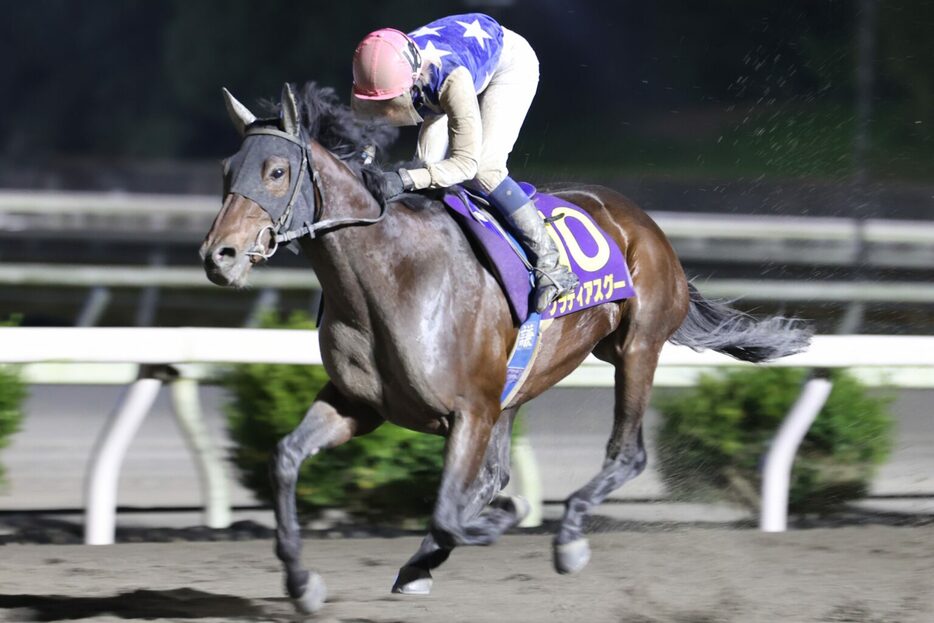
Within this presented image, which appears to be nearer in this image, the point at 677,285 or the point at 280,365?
the point at 677,285

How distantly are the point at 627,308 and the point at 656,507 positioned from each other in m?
1.31

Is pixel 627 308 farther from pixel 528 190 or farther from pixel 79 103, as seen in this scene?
pixel 79 103

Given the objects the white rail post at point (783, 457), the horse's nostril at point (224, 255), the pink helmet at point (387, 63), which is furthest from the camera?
the white rail post at point (783, 457)

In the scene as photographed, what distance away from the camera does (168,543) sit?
188 inches

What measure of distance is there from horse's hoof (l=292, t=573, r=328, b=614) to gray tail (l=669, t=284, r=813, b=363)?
5.34 feet

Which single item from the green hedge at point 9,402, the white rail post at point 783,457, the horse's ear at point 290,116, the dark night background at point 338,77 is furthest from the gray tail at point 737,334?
the dark night background at point 338,77

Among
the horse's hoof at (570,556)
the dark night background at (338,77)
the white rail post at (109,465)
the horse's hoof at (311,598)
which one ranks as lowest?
the horse's hoof at (311,598)

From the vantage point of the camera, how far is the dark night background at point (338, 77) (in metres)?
22.8

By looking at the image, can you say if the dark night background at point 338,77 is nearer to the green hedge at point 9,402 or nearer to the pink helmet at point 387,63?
the green hedge at point 9,402

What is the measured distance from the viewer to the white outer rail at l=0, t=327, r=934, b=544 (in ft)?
15.4

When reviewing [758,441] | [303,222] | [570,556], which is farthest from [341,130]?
[758,441]

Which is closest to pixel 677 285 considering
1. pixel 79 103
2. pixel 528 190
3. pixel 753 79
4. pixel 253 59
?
pixel 528 190

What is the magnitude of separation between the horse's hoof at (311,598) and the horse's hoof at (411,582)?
205 millimetres

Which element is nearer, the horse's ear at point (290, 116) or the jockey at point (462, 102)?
the horse's ear at point (290, 116)
